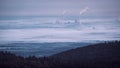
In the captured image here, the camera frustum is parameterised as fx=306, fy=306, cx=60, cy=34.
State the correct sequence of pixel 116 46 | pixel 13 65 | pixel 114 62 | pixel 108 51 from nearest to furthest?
pixel 13 65 < pixel 114 62 < pixel 108 51 < pixel 116 46

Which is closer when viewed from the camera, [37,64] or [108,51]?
[37,64]

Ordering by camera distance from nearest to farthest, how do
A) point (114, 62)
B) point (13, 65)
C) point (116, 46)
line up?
1. point (13, 65)
2. point (114, 62)
3. point (116, 46)

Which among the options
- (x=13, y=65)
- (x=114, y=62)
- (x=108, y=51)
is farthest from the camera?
(x=108, y=51)

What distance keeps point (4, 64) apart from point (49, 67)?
380 centimetres

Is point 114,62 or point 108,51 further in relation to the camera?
point 108,51

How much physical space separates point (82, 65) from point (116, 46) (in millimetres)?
17456

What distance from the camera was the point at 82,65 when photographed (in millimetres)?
26953

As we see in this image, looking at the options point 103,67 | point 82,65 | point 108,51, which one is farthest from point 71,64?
point 108,51

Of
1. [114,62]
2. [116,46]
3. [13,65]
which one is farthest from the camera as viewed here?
[116,46]

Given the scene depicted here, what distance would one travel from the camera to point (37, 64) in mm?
26859

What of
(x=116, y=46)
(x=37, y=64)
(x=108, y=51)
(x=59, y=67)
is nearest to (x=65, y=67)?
(x=59, y=67)

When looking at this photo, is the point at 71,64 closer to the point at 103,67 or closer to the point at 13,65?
the point at 103,67

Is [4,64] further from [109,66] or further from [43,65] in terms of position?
[109,66]

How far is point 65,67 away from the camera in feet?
86.1
